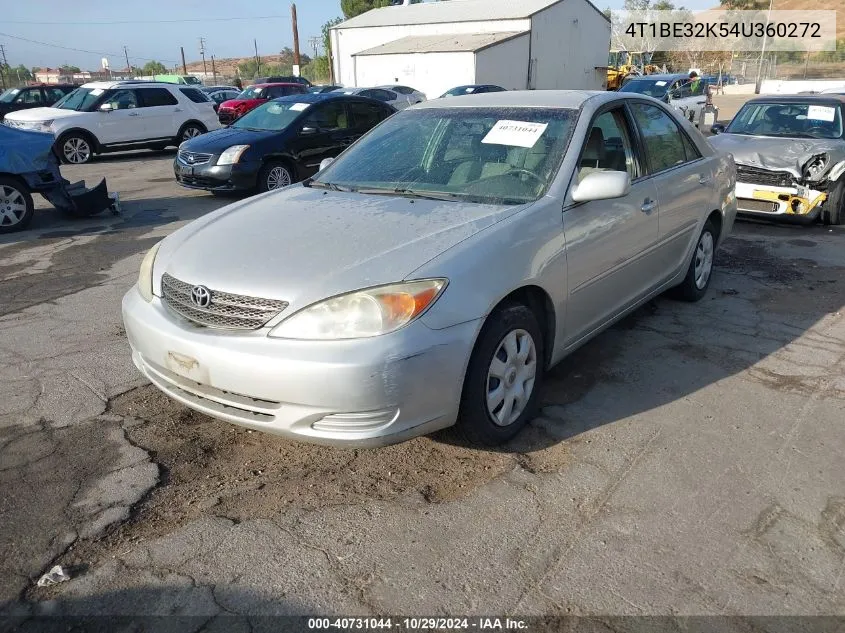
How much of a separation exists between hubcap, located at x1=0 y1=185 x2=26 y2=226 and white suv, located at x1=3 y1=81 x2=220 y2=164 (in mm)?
6555

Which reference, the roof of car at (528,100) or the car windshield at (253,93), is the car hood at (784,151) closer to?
the roof of car at (528,100)

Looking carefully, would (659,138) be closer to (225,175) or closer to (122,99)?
(225,175)

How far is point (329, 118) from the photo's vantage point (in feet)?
34.9

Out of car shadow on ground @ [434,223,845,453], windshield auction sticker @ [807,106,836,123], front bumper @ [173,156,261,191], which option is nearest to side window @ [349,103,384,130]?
front bumper @ [173,156,261,191]

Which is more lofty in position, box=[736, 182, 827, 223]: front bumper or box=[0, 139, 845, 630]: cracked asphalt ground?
box=[736, 182, 827, 223]: front bumper

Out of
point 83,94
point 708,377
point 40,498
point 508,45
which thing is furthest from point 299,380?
point 508,45

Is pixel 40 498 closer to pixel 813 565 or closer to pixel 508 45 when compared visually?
pixel 813 565

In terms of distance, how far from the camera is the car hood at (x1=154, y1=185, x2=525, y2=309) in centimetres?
288

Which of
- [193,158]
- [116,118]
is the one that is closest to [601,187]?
[193,158]

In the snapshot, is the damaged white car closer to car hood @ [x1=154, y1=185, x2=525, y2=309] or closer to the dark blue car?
the dark blue car

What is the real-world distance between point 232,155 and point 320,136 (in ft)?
4.63

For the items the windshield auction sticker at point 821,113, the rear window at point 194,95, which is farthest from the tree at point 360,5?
the windshield auction sticker at point 821,113

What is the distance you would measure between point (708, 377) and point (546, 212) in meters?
1.62

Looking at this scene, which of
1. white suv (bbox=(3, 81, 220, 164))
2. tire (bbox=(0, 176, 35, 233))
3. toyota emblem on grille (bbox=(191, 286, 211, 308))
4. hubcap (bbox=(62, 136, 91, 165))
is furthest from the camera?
hubcap (bbox=(62, 136, 91, 165))
